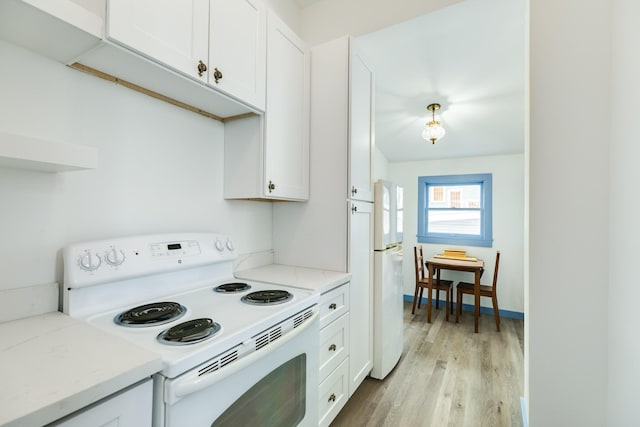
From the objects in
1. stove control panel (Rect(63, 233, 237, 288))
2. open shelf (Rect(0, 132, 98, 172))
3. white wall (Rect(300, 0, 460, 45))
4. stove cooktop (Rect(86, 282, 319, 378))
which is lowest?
stove cooktop (Rect(86, 282, 319, 378))

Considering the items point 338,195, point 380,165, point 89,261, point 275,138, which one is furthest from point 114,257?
point 380,165

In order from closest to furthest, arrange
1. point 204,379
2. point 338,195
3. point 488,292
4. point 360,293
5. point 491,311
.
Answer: point 204,379 < point 338,195 < point 360,293 < point 488,292 < point 491,311

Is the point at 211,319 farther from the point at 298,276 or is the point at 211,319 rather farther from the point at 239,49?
the point at 239,49

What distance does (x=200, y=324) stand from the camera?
92cm

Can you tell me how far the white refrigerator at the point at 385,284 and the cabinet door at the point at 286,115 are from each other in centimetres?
66

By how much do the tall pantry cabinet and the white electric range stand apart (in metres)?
0.53

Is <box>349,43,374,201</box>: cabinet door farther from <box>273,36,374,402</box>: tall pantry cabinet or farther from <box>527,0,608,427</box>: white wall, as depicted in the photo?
<box>527,0,608,427</box>: white wall

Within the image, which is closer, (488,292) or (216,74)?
(216,74)

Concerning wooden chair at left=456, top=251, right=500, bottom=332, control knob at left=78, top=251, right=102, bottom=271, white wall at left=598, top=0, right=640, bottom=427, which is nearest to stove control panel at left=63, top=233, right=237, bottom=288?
control knob at left=78, top=251, right=102, bottom=271

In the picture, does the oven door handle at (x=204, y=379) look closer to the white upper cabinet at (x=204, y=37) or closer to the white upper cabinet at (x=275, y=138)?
the white upper cabinet at (x=275, y=138)

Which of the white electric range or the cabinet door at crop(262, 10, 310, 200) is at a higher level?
the cabinet door at crop(262, 10, 310, 200)

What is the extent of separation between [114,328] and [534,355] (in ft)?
5.66

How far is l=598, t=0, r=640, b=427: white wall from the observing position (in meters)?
0.98

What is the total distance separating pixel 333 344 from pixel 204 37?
1.66 m
